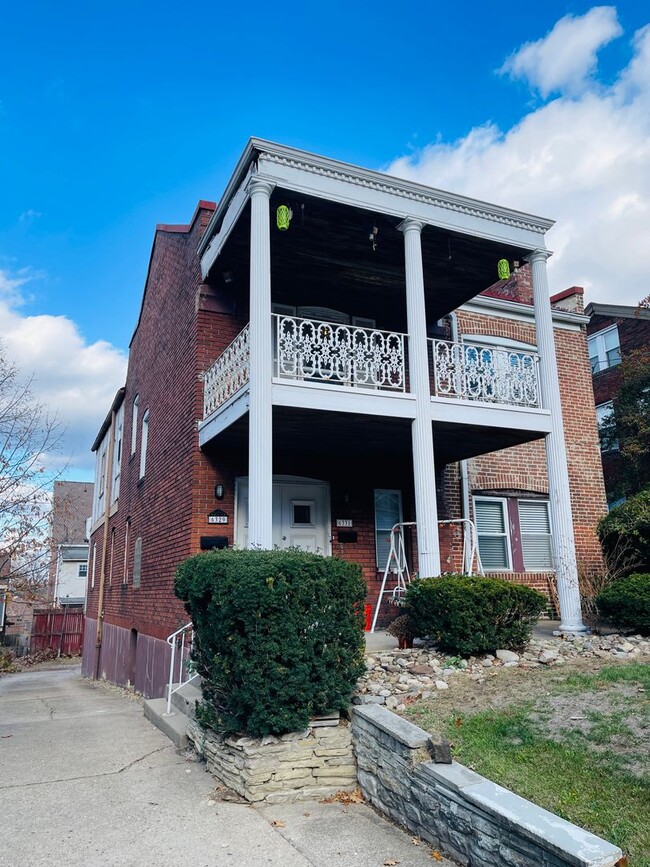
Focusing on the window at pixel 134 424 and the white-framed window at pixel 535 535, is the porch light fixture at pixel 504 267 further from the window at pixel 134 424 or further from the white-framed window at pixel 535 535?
the window at pixel 134 424

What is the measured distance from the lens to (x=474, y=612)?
22.2ft

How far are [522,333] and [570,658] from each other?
309 inches

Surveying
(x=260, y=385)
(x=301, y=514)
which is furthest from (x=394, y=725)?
(x=301, y=514)

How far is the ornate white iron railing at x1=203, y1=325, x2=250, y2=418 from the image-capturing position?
27.0 feet

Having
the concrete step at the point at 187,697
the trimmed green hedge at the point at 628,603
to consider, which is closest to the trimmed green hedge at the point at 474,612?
the trimmed green hedge at the point at 628,603

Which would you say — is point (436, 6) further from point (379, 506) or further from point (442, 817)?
point (442, 817)

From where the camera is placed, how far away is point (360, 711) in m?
5.23

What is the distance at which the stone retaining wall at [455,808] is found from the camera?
119 inches

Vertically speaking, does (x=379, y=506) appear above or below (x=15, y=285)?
below

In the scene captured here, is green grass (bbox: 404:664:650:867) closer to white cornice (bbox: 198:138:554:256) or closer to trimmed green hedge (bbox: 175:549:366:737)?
trimmed green hedge (bbox: 175:549:366:737)

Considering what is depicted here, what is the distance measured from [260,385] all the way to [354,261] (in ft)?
12.1

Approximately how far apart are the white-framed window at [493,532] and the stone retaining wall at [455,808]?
23.0 ft

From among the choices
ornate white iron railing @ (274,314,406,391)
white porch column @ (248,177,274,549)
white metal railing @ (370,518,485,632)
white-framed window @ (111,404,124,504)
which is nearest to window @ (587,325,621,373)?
white metal railing @ (370,518,485,632)

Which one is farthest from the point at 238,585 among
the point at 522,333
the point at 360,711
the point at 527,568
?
the point at 522,333
